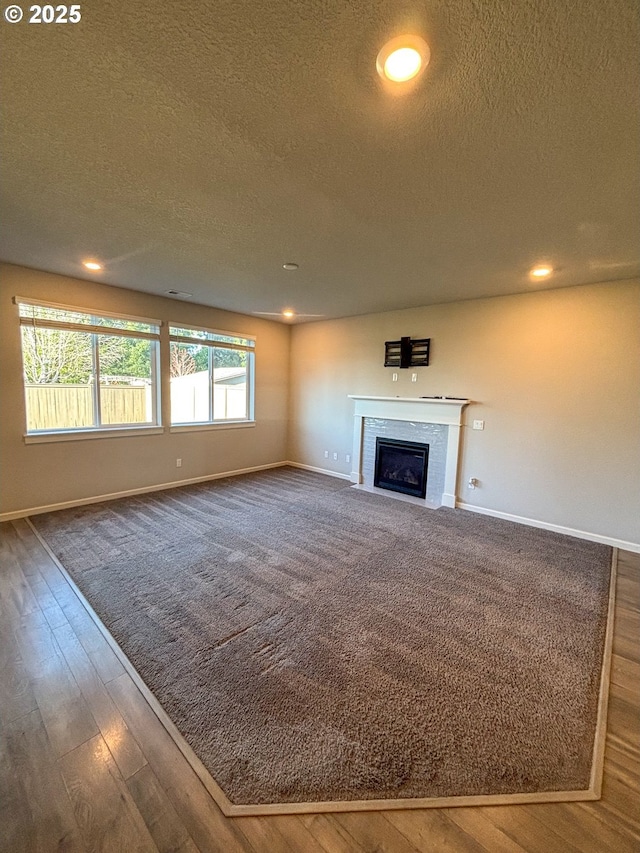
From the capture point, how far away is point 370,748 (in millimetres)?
1487

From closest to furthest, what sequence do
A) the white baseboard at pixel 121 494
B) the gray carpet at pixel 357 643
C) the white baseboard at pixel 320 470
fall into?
the gray carpet at pixel 357 643 → the white baseboard at pixel 121 494 → the white baseboard at pixel 320 470

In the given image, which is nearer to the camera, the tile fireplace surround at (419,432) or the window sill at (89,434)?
the window sill at (89,434)

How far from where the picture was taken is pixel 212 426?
18.0 feet

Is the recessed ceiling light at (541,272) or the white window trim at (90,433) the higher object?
the recessed ceiling light at (541,272)

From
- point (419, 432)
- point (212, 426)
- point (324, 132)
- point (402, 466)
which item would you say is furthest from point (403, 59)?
point (212, 426)

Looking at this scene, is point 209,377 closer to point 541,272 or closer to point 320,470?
point 320,470

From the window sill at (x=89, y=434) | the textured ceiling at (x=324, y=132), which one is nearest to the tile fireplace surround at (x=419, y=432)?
the textured ceiling at (x=324, y=132)

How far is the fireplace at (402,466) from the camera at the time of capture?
4.92 m

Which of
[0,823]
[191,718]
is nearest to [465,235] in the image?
[191,718]

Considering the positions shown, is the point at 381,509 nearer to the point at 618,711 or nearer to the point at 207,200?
the point at 618,711

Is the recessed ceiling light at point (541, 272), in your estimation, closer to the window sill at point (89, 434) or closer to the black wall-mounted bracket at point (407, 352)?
the black wall-mounted bracket at point (407, 352)

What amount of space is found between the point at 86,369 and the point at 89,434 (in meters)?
0.80

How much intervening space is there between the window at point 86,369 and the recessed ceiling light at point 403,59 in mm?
4135

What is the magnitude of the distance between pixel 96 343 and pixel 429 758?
16.2ft
